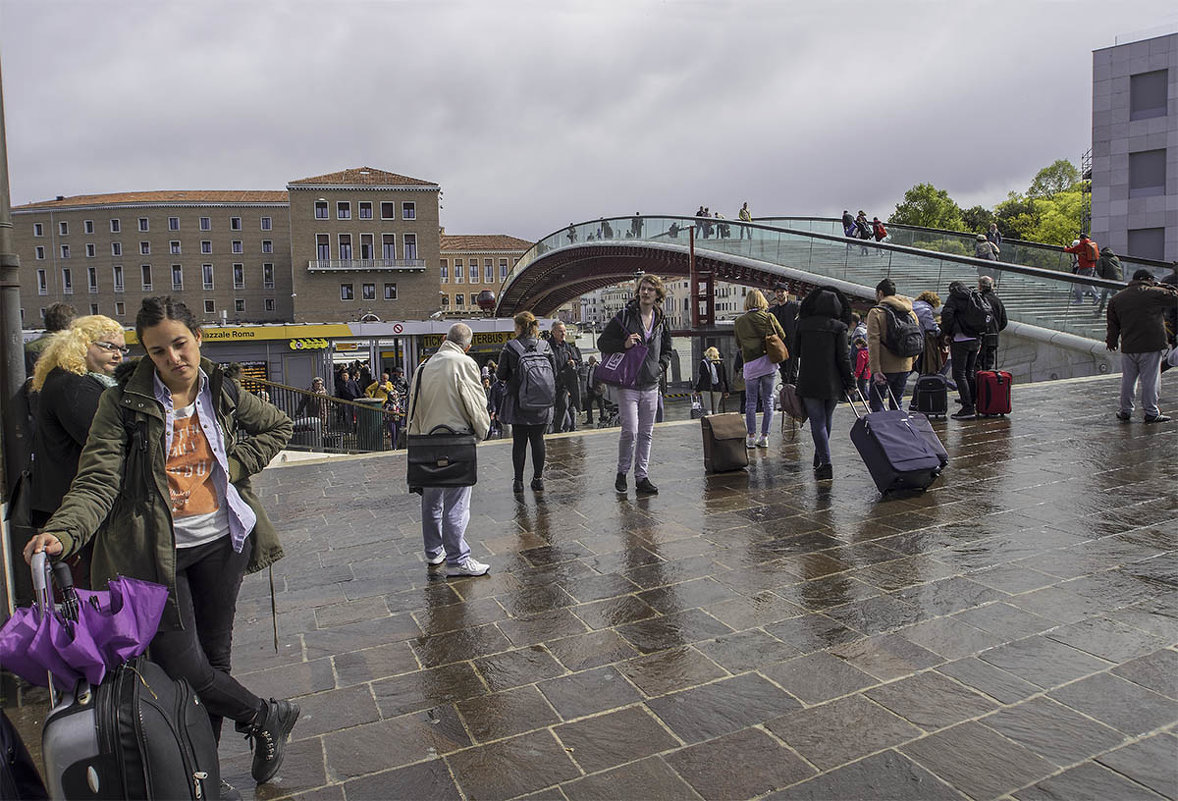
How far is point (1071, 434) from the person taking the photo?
28.8 feet

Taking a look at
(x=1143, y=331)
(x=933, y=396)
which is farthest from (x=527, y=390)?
(x=1143, y=331)

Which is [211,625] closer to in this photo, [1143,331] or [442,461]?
[442,461]

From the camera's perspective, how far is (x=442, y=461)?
4.84 m

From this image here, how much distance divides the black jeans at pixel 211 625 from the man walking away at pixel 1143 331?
926 centimetres

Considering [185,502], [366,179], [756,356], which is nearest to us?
[185,502]

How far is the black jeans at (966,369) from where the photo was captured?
1005 cm

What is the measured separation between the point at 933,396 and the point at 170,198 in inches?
3545

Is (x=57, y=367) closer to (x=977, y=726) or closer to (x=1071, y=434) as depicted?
(x=977, y=726)

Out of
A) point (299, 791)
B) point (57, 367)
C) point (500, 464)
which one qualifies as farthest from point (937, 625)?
point (500, 464)

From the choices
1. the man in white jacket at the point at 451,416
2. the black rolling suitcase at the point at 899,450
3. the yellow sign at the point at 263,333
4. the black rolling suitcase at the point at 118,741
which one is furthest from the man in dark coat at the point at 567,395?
the yellow sign at the point at 263,333

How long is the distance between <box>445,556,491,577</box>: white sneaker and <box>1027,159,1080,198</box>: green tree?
7137cm

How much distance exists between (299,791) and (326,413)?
41.8 feet

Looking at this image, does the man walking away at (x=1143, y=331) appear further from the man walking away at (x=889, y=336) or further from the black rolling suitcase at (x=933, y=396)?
the man walking away at (x=889, y=336)

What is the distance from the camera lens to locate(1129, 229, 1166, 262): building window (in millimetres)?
39750
